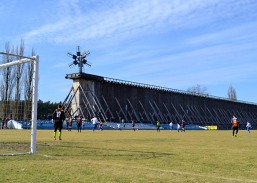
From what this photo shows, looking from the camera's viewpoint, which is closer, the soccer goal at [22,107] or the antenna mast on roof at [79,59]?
the soccer goal at [22,107]

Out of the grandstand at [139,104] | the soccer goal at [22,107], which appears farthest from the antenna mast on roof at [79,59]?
the soccer goal at [22,107]

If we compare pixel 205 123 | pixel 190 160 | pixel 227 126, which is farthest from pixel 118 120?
pixel 190 160

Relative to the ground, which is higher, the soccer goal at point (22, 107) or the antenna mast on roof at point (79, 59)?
the antenna mast on roof at point (79, 59)

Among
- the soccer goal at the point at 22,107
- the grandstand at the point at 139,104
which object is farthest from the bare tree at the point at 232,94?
the soccer goal at the point at 22,107

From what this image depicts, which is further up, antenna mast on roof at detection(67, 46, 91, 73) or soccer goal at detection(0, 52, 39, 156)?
antenna mast on roof at detection(67, 46, 91, 73)

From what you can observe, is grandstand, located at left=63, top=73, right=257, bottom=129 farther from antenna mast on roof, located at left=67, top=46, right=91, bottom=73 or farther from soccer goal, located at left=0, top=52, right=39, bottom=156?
soccer goal, located at left=0, top=52, right=39, bottom=156

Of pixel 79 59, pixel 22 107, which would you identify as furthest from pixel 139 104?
pixel 22 107

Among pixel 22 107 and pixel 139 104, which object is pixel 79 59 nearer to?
pixel 139 104

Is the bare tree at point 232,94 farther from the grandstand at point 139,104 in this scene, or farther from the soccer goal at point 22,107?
the soccer goal at point 22,107

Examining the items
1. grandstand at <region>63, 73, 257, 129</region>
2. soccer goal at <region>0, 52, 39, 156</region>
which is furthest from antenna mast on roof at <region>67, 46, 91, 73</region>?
soccer goal at <region>0, 52, 39, 156</region>

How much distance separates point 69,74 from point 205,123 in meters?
47.9

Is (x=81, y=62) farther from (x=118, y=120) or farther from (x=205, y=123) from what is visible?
(x=205, y=123)

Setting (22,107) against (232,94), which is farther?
(232,94)

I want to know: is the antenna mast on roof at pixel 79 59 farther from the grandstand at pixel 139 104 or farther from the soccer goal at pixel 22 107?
the soccer goal at pixel 22 107
